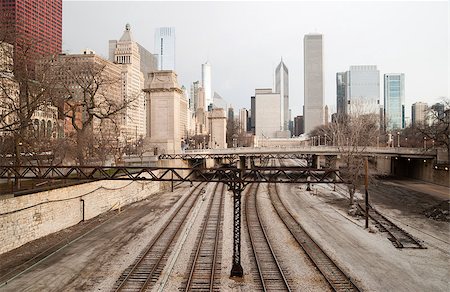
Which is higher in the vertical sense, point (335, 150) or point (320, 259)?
point (335, 150)

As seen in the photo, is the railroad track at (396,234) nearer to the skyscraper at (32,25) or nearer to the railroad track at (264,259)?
the railroad track at (264,259)

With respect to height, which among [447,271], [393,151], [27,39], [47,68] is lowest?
[447,271]

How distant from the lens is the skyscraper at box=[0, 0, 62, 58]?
952 inches

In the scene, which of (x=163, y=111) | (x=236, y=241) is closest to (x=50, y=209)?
(x=236, y=241)

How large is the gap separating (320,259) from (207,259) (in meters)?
6.59

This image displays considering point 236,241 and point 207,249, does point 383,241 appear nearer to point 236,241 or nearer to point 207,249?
point 236,241

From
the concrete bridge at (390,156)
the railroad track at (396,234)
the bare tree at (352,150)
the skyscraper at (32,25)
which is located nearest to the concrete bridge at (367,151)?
the concrete bridge at (390,156)

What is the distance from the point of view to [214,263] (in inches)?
702

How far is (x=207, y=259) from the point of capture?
18.7 metres

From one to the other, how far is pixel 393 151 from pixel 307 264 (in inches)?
2024

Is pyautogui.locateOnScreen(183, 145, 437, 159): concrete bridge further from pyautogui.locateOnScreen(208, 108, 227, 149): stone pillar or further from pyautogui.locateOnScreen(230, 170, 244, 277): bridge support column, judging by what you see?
pyautogui.locateOnScreen(208, 108, 227, 149): stone pillar

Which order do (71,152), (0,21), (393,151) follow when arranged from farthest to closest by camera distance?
(393,151) → (71,152) → (0,21)

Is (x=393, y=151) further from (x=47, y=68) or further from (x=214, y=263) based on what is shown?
(x=47, y=68)

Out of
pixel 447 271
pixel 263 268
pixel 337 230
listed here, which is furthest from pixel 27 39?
pixel 447 271
